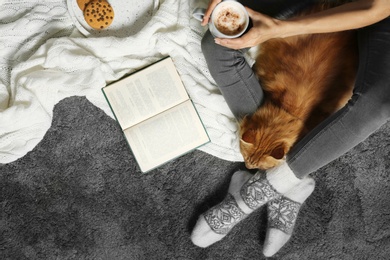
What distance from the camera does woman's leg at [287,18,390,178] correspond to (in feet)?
3.41

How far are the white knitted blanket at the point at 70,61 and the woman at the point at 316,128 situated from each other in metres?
0.12

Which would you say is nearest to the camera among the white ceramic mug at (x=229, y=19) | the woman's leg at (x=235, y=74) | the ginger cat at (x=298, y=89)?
the white ceramic mug at (x=229, y=19)

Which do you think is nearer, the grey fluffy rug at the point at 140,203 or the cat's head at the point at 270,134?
the cat's head at the point at 270,134

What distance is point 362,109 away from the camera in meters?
1.06

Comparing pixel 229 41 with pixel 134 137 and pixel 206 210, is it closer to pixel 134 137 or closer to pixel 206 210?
pixel 134 137

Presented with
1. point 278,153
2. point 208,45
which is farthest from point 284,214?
point 208,45

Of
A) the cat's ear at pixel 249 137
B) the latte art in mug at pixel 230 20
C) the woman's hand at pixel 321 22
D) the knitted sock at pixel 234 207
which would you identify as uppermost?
the latte art in mug at pixel 230 20

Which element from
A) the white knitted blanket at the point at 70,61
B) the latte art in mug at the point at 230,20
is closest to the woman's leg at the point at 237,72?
the white knitted blanket at the point at 70,61

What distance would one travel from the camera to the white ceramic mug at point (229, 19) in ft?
3.13

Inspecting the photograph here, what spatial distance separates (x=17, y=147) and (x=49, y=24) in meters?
0.40

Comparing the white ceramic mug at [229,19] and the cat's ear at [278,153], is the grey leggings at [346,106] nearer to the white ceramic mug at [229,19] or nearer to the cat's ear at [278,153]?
the cat's ear at [278,153]

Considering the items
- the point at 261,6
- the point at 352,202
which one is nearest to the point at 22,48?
the point at 261,6

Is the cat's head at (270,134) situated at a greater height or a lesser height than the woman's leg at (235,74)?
lesser

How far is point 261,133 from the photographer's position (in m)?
1.10
